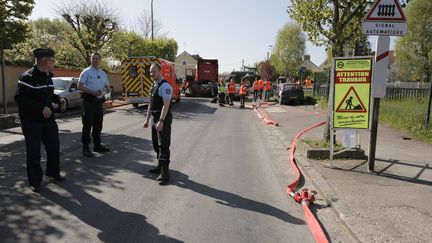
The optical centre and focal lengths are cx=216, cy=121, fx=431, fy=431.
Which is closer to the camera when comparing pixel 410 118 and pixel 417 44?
pixel 410 118

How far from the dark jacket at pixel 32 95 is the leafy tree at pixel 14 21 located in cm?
819

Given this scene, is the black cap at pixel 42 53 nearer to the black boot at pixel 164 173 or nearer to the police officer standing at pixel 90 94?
the police officer standing at pixel 90 94

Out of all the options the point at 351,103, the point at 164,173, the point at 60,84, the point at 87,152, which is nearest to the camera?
the point at 164,173

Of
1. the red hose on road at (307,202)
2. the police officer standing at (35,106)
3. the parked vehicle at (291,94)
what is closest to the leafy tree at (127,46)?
the parked vehicle at (291,94)

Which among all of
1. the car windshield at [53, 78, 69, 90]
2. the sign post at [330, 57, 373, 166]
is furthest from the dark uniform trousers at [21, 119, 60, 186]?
the car windshield at [53, 78, 69, 90]

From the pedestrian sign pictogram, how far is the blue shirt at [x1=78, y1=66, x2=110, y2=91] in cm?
468

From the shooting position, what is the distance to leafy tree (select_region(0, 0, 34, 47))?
13.2m

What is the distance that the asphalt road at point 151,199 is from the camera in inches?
184

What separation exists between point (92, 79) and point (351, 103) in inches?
197

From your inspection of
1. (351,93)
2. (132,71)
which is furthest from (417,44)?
(351,93)

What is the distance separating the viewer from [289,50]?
7600cm

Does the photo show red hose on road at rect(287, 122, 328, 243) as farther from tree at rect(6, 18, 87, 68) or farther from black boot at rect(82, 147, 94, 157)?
tree at rect(6, 18, 87, 68)

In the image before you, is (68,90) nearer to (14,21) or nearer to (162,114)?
(14,21)

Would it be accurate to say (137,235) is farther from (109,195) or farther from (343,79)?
(343,79)
